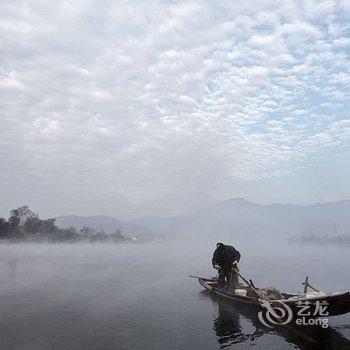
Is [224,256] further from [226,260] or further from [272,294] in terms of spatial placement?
[272,294]

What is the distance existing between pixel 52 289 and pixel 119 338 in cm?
2062

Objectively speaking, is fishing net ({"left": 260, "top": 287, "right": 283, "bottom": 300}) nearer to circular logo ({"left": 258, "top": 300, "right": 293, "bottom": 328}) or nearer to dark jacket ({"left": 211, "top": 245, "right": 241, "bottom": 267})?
circular logo ({"left": 258, "top": 300, "right": 293, "bottom": 328})

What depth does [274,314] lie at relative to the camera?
22.3m

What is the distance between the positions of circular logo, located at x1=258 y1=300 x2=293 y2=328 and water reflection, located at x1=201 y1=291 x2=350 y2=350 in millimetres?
407

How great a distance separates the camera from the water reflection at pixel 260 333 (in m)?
19.8

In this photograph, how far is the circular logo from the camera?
21328 mm

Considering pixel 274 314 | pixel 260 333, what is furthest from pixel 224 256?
pixel 260 333

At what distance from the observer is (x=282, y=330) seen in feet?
72.2

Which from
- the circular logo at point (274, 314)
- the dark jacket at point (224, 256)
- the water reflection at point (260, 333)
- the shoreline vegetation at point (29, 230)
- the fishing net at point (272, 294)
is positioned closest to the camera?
the water reflection at point (260, 333)

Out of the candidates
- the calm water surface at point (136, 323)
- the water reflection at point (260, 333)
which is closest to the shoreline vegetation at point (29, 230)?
the calm water surface at point (136, 323)

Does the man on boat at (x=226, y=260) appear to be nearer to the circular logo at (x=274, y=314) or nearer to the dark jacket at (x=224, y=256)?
the dark jacket at (x=224, y=256)

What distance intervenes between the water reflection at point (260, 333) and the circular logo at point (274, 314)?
407 mm

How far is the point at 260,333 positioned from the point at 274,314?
4.49ft

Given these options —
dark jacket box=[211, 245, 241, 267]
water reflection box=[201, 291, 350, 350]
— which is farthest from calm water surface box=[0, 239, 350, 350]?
dark jacket box=[211, 245, 241, 267]
